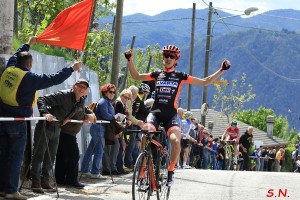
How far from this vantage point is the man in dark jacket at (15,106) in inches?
428

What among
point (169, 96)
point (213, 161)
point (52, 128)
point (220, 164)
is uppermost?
point (169, 96)

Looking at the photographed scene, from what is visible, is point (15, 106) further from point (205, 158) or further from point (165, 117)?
point (205, 158)

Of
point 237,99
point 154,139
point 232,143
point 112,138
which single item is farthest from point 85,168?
point 237,99

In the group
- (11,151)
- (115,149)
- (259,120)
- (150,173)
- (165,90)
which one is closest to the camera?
(11,151)

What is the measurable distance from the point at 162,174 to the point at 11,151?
2.09 m

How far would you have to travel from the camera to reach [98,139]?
15.6 m

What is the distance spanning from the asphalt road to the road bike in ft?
3.62

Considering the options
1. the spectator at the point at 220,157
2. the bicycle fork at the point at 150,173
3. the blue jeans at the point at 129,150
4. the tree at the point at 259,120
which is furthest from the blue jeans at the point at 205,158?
the tree at the point at 259,120

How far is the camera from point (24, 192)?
39.6 ft

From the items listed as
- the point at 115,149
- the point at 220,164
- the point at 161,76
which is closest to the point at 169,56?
the point at 161,76

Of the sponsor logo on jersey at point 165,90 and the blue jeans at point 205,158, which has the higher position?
the sponsor logo on jersey at point 165,90

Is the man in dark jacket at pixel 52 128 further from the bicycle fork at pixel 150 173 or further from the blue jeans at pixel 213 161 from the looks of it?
the blue jeans at pixel 213 161


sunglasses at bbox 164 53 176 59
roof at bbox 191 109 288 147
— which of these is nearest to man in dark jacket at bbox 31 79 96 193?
sunglasses at bbox 164 53 176 59

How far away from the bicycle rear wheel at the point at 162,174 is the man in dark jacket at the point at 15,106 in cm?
172
